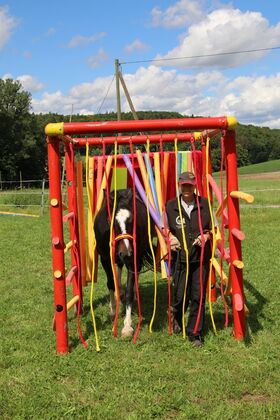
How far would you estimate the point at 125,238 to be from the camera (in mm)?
4484

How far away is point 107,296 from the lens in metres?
6.33

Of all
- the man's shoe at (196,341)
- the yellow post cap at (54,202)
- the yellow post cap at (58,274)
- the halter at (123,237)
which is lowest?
the man's shoe at (196,341)

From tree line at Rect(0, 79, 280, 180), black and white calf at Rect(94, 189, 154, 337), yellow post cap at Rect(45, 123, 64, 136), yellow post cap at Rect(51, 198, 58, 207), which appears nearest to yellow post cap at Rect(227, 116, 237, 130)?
black and white calf at Rect(94, 189, 154, 337)

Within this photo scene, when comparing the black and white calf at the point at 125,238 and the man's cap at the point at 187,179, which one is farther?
the black and white calf at the point at 125,238

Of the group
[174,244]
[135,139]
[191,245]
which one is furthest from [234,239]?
[135,139]

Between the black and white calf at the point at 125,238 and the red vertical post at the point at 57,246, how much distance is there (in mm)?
624

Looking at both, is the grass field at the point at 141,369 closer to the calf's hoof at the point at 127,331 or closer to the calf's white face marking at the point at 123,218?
the calf's hoof at the point at 127,331

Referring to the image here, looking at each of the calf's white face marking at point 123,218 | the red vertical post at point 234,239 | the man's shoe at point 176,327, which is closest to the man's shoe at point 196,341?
the man's shoe at point 176,327

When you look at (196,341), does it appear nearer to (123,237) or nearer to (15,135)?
(123,237)

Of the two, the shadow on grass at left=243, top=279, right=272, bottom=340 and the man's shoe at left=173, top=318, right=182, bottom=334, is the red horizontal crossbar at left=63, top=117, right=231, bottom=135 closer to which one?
the man's shoe at left=173, top=318, right=182, bottom=334

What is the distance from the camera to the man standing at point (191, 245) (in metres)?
4.40

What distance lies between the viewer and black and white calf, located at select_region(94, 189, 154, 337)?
4.53 meters

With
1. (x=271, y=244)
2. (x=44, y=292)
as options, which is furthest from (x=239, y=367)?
(x=271, y=244)

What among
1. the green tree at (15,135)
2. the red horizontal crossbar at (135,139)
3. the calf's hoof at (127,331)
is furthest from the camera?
the green tree at (15,135)
